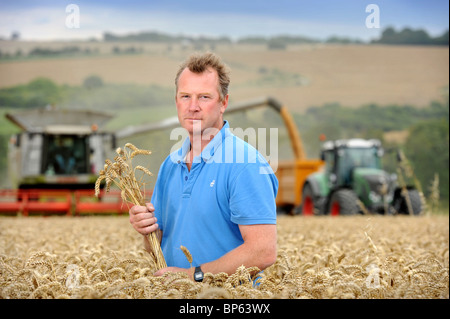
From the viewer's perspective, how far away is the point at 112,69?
7475 centimetres

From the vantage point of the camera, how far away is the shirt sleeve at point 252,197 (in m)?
2.69

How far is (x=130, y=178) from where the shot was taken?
3.00 meters

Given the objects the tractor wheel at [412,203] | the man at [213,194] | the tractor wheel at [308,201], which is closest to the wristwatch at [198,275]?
the man at [213,194]

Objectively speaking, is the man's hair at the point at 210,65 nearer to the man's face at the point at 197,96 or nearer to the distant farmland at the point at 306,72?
the man's face at the point at 197,96

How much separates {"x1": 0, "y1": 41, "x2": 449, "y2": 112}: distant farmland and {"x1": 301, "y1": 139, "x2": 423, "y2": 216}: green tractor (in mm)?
41003

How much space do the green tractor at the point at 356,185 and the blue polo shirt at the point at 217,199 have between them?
41.8 ft

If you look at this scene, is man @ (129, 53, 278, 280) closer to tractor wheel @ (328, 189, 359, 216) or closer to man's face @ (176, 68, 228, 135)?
man's face @ (176, 68, 228, 135)

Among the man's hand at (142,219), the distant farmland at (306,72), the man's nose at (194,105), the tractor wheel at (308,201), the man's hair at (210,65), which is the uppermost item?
the distant farmland at (306,72)

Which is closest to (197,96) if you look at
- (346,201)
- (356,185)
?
(346,201)

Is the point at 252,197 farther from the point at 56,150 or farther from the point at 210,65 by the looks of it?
the point at 56,150

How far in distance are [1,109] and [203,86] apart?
2731 inches

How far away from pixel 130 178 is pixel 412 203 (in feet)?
45.9

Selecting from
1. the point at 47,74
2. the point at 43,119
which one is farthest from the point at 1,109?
the point at 43,119

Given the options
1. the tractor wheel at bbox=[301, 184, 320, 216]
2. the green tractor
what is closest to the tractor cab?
the green tractor
